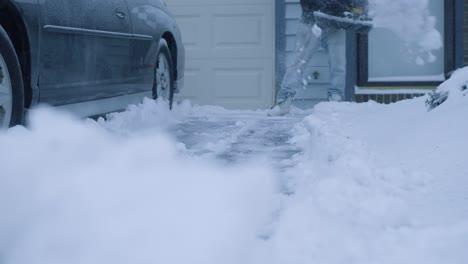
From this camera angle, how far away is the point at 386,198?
113 inches

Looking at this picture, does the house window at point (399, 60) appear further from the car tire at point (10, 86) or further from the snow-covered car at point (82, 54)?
the car tire at point (10, 86)

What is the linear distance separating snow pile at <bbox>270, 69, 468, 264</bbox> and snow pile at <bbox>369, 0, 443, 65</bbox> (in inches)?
169

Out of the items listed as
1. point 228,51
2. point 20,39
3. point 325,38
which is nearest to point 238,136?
point 20,39

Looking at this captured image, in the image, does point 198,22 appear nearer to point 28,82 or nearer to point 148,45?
point 148,45

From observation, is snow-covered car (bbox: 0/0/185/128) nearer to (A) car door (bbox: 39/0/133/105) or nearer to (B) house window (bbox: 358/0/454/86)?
(A) car door (bbox: 39/0/133/105)

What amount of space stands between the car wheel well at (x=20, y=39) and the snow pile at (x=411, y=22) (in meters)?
5.75

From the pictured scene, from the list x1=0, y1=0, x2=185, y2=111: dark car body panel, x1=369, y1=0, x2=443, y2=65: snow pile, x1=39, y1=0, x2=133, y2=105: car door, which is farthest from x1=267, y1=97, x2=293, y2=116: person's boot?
x1=39, y1=0, x2=133, y2=105: car door

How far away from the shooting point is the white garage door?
908 cm

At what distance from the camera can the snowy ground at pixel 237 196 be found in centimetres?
242

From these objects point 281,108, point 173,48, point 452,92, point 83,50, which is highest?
point 173,48

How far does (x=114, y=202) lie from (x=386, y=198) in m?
1.04

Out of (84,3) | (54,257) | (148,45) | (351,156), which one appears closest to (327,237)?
(54,257)

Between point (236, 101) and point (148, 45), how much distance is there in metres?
3.38

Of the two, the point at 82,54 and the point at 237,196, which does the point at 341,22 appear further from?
the point at 237,196
